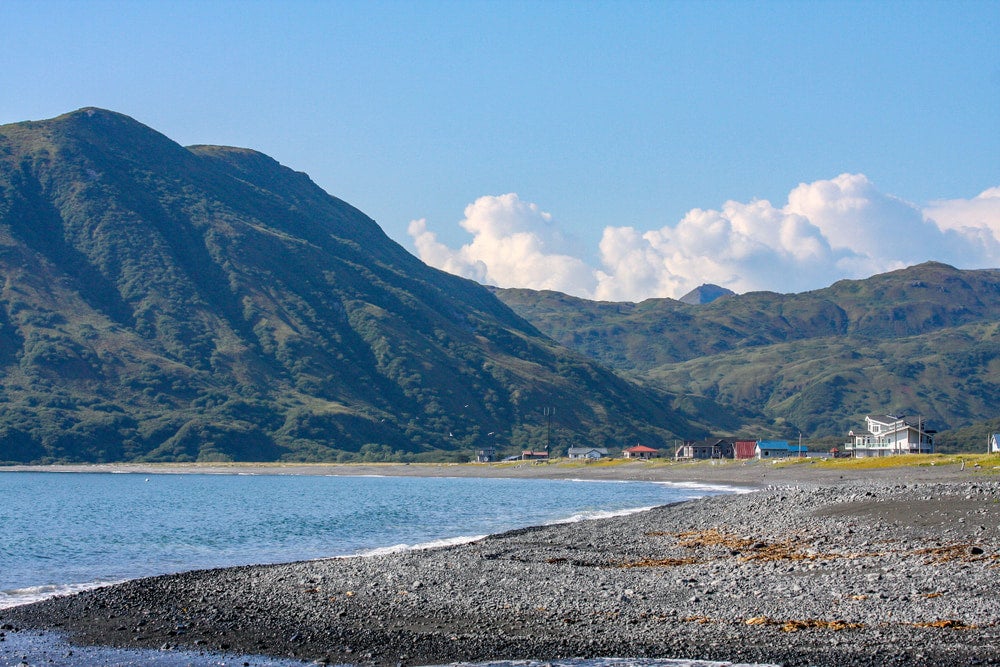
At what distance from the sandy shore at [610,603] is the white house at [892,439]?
404ft

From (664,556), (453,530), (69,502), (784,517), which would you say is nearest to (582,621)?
(664,556)

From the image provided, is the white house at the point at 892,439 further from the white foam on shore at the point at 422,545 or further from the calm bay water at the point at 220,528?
the white foam on shore at the point at 422,545

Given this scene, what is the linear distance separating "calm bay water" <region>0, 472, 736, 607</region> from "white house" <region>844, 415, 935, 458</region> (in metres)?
78.8

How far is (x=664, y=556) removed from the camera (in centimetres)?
3556

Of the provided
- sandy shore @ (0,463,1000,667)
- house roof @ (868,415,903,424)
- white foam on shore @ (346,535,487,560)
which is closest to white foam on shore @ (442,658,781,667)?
sandy shore @ (0,463,1000,667)

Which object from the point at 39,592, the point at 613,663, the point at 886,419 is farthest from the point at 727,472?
the point at 613,663

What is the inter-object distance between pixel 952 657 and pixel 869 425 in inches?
6924

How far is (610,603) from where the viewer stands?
1008 inches

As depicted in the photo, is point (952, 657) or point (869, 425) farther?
point (869, 425)

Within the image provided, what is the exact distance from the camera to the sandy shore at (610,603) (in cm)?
2125

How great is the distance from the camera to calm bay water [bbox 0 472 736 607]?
40344 millimetres

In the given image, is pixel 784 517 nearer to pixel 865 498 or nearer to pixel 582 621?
A: pixel 865 498

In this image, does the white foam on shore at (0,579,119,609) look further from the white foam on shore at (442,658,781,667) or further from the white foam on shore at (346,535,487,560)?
the white foam on shore at (442,658,781,667)

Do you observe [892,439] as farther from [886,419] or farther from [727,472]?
[727,472]
